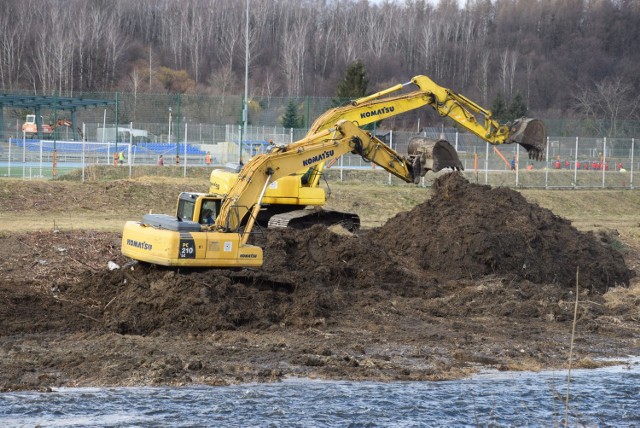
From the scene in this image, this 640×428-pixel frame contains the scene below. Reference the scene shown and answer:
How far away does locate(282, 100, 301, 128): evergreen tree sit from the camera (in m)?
42.5

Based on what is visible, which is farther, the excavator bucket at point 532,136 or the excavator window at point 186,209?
the excavator bucket at point 532,136

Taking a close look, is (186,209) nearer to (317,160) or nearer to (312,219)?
(317,160)

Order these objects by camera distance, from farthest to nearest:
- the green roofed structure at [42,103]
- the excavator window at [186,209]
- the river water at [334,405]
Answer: the green roofed structure at [42,103] < the excavator window at [186,209] < the river water at [334,405]

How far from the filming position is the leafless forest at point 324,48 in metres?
91.1

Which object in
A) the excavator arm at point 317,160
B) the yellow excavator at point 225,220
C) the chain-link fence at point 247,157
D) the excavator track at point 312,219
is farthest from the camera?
the chain-link fence at point 247,157

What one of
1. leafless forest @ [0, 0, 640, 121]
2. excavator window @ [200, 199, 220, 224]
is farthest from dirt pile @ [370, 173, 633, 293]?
leafless forest @ [0, 0, 640, 121]

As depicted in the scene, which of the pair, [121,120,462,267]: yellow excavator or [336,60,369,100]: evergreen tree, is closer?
[121,120,462,267]: yellow excavator

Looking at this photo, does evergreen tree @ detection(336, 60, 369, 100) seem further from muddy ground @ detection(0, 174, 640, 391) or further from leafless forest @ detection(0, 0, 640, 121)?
muddy ground @ detection(0, 174, 640, 391)

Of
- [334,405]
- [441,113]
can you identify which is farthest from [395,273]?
[334,405]

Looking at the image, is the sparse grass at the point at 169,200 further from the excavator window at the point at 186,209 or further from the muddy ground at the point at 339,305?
the excavator window at the point at 186,209

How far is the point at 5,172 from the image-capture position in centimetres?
4006

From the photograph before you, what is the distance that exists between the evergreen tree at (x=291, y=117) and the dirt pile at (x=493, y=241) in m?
20.3

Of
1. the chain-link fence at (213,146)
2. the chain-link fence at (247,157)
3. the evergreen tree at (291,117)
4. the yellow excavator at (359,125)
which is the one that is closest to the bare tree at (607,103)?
the chain-link fence at (247,157)

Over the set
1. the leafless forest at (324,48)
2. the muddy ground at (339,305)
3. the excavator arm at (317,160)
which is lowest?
the muddy ground at (339,305)
